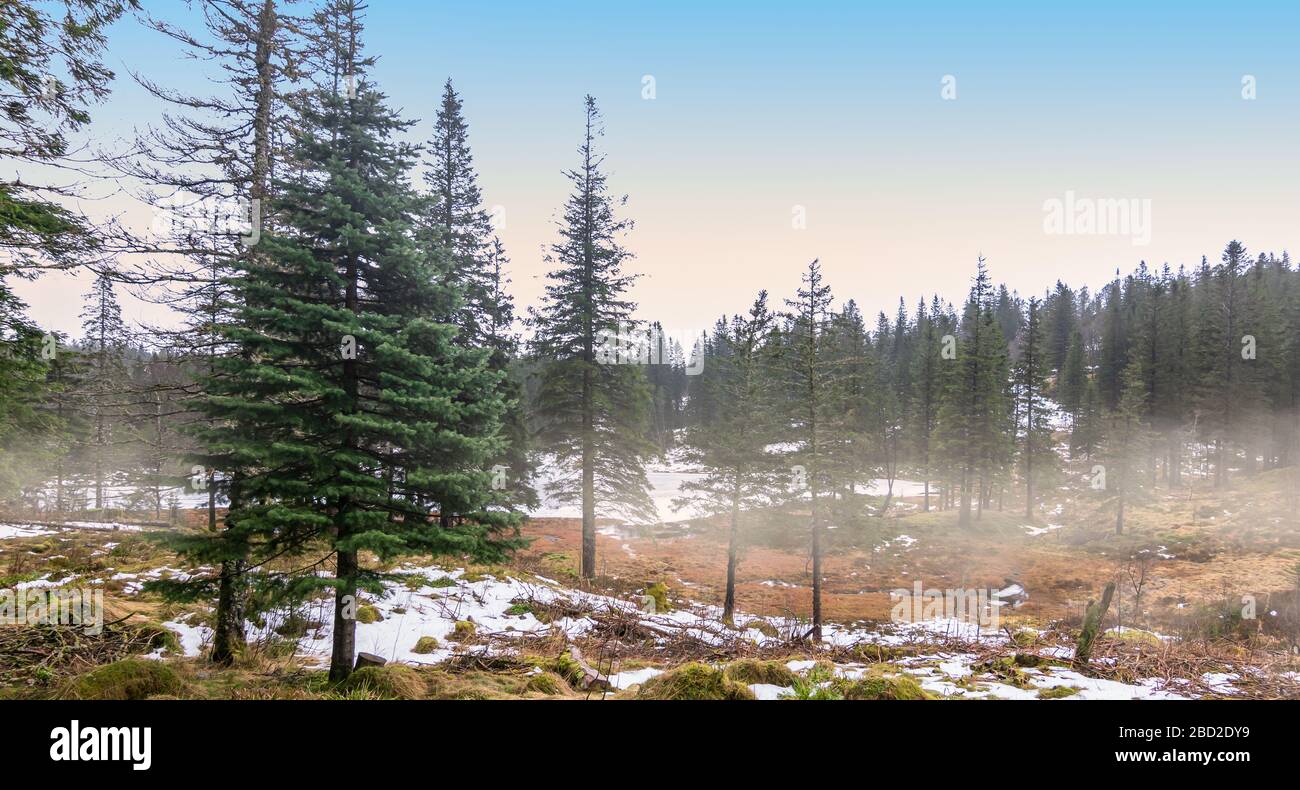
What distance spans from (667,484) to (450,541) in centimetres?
5200

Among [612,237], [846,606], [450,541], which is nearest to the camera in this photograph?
[450,541]

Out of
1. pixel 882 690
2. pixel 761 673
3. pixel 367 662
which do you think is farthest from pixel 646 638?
pixel 882 690

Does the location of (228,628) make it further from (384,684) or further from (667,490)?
(667,490)
